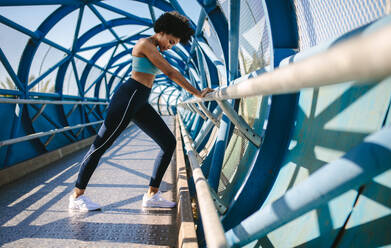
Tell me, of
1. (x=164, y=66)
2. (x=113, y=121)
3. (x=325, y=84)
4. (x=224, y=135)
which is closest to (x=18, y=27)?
(x=113, y=121)

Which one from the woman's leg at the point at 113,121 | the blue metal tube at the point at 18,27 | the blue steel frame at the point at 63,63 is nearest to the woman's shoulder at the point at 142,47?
the woman's leg at the point at 113,121

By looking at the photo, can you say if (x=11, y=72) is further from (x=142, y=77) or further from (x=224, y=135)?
(x=224, y=135)

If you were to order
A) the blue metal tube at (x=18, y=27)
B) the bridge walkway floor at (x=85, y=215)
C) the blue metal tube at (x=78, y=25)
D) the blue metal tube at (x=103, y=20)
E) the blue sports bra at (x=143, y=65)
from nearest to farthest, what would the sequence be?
1. the bridge walkway floor at (x=85, y=215)
2. the blue sports bra at (x=143, y=65)
3. the blue metal tube at (x=18, y=27)
4. the blue metal tube at (x=78, y=25)
5. the blue metal tube at (x=103, y=20)

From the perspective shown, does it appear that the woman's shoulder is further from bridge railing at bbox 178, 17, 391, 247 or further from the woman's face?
bridge railing at bbox 178, 17, 391, 247

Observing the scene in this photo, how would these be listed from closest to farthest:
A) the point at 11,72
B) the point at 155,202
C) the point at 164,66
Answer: the point at 164,66 < the point at 155,202 < the point at 11,72

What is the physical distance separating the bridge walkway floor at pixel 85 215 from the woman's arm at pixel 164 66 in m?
1.26

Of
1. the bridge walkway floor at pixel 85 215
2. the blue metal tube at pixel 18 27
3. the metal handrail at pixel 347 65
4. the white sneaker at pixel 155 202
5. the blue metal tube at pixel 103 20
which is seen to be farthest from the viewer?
the blue metal tube at pixel 103 20

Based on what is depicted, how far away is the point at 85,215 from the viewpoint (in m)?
2.29

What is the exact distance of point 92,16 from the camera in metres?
7.65

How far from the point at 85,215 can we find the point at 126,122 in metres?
1.03

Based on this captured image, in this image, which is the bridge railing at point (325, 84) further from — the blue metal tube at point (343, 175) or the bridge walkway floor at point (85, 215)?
the bridge walkway floor at point (85, 215)

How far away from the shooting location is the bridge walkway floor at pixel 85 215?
1901 mm

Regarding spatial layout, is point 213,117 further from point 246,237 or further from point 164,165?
point 246,237

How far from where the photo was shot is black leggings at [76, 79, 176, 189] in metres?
2.13
